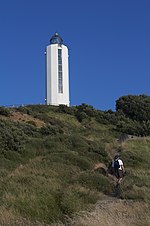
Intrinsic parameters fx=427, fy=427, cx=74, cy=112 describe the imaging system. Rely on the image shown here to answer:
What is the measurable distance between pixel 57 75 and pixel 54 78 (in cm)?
63

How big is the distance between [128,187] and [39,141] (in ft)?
35.7

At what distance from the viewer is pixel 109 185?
52.4 feet

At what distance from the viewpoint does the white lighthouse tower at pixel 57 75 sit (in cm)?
6203

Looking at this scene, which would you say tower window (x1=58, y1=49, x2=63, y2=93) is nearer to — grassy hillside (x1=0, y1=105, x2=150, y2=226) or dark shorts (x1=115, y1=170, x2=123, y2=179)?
grassy hillside (x1=0, y1=105, x2=150, y2=226)

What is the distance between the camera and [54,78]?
62188mm

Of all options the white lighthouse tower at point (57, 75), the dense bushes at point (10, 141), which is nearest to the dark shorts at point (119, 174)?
the dense bushes at point (10, 141)

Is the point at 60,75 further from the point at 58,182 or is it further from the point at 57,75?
the point at 58,182

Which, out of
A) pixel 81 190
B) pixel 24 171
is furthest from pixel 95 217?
pixel 24 171

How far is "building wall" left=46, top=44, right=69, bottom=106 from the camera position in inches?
2443

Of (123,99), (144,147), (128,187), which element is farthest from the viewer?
(123,99)

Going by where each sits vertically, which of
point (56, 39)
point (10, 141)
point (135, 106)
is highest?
point (56, 39)

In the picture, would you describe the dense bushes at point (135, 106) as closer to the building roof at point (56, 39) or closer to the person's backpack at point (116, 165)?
the building roof at point (56, 39)

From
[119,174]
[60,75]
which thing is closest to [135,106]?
[60,75]

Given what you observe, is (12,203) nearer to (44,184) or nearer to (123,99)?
(44,184)
